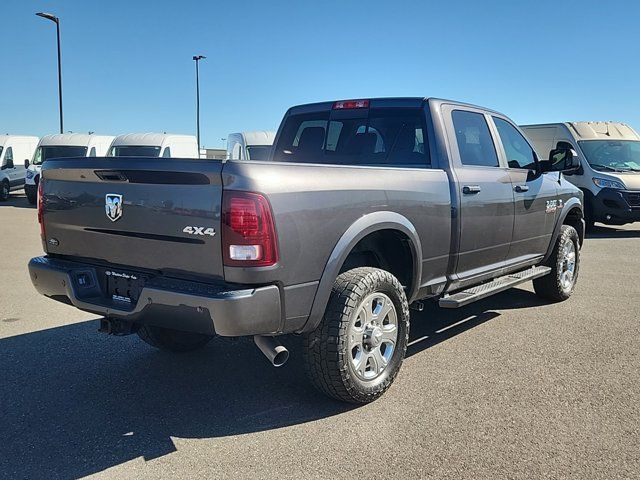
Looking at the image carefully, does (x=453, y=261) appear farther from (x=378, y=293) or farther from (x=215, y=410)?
(x=215, y=410)

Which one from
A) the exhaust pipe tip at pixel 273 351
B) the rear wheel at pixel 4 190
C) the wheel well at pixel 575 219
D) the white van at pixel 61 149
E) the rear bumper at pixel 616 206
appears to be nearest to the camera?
the exhaust pipe tip at pixel 273 351

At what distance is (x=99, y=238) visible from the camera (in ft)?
11.0

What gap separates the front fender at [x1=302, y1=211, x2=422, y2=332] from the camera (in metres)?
3.17

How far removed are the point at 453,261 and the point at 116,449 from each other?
2654 mm

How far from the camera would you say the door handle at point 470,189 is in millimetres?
4293

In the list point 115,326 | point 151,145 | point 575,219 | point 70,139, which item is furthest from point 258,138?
point 115,326

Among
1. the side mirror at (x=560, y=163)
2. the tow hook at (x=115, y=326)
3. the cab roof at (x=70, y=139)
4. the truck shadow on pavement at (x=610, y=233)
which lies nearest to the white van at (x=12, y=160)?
the cab roof at (x=70, y=139)

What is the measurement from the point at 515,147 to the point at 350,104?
171cm

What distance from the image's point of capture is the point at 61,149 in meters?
18.4

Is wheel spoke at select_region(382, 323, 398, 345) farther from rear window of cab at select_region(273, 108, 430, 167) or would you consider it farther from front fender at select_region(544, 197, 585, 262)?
front fender at select_region(544, 197, 585, 262)

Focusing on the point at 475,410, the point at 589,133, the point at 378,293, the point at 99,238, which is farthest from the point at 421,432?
the point at 589,133

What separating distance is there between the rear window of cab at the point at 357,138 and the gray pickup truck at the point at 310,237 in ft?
0.04

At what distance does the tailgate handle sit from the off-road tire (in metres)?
4.54

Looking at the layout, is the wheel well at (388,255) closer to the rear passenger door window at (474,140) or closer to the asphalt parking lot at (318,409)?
the asphalt parking lot at (318,409)
